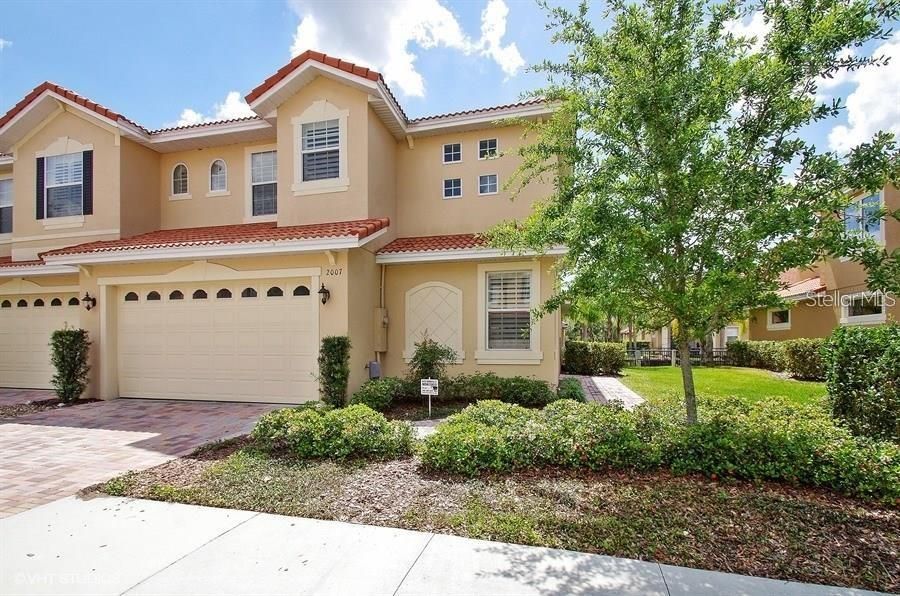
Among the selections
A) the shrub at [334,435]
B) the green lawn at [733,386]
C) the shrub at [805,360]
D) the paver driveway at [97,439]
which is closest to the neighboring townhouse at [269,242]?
the paver driveway at [97,439]

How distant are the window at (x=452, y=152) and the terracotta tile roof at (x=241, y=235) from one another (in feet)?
8.61

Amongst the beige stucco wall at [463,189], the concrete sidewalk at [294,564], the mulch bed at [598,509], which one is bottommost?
the concrete sidewalk at [294,564]

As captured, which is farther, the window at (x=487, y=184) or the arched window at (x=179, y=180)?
the arched window at (x=179, y=180)

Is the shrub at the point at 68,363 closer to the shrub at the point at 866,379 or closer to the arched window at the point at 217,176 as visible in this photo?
the arched window at the point at 217,176

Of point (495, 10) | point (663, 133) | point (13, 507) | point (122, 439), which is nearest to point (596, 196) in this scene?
point (663, 133)

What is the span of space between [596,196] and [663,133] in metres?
1.01

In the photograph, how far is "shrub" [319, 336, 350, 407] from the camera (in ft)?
29.2

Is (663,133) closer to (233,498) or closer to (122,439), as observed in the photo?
(233,498)

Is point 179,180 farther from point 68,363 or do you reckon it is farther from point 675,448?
point 675,448

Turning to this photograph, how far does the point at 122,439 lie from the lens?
7156mm

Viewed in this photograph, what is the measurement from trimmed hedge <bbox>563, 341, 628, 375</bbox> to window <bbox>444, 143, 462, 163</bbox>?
9775 mm

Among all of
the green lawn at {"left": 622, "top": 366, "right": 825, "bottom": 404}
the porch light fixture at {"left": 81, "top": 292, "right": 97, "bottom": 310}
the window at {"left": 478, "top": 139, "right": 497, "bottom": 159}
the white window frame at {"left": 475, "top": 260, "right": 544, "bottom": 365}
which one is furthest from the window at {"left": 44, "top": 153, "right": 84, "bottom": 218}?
the green lawn at {"left": 622, "top": 366, "right": 825, "bottom": 404}

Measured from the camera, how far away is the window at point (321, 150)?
10.5 meters

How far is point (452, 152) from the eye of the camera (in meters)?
11.7
